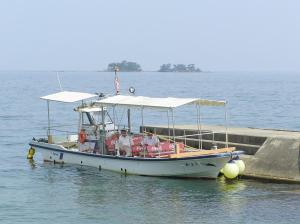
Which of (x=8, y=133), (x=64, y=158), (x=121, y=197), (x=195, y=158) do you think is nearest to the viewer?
(x=121, y=197)

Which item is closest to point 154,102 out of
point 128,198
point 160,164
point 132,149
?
point 132,149

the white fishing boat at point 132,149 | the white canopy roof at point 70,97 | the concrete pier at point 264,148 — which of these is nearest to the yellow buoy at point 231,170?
the white fishing boat at point 132,149

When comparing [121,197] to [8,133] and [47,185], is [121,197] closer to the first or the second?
[47,185]

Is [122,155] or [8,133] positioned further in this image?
[8,133]

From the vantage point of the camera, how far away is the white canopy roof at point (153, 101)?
1128 inches

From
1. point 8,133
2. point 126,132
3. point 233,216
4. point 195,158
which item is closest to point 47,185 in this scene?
point 126,132

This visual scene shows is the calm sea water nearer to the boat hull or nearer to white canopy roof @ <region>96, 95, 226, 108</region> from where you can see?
the boat hull

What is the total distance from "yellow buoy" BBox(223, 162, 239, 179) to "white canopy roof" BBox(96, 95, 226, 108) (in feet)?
10.1

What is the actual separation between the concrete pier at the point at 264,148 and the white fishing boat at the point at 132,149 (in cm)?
76

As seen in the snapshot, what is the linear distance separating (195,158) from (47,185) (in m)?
6.51

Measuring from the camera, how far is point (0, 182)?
30.6 metres

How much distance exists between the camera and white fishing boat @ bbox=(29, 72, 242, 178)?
28.5 metres

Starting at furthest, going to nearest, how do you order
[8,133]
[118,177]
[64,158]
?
[8,133], [64,158], [118,177]

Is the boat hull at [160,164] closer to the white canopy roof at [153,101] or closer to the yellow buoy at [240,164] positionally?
the yellow buoy at [240,164]
